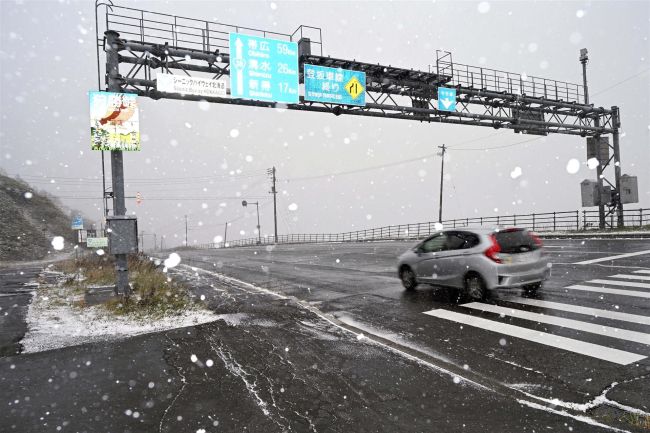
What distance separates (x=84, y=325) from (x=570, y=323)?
8.81 m

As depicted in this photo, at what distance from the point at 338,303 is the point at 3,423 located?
261 inches

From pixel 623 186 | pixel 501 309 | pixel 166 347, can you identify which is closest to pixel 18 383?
pixel 166 347

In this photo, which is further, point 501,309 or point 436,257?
point 436,257

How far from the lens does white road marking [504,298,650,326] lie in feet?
22.4

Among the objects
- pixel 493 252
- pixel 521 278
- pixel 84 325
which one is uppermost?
pixel 493 252

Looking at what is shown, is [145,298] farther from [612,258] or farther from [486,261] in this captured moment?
[612,258]

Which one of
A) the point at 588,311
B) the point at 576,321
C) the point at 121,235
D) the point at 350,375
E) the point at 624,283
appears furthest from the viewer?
the point at 121,235

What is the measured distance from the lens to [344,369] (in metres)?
5.23

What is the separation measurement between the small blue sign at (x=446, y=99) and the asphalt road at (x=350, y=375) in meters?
13.2

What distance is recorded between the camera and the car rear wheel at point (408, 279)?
1089 centimetres

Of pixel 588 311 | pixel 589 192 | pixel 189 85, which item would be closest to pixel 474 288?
pixel 588 311

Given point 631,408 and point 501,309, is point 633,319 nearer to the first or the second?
point 501,309

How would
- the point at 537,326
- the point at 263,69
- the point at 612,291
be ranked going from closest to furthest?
the point at 537,326
the point at 612,291
the point at 263,69

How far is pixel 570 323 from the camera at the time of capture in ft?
22.4
